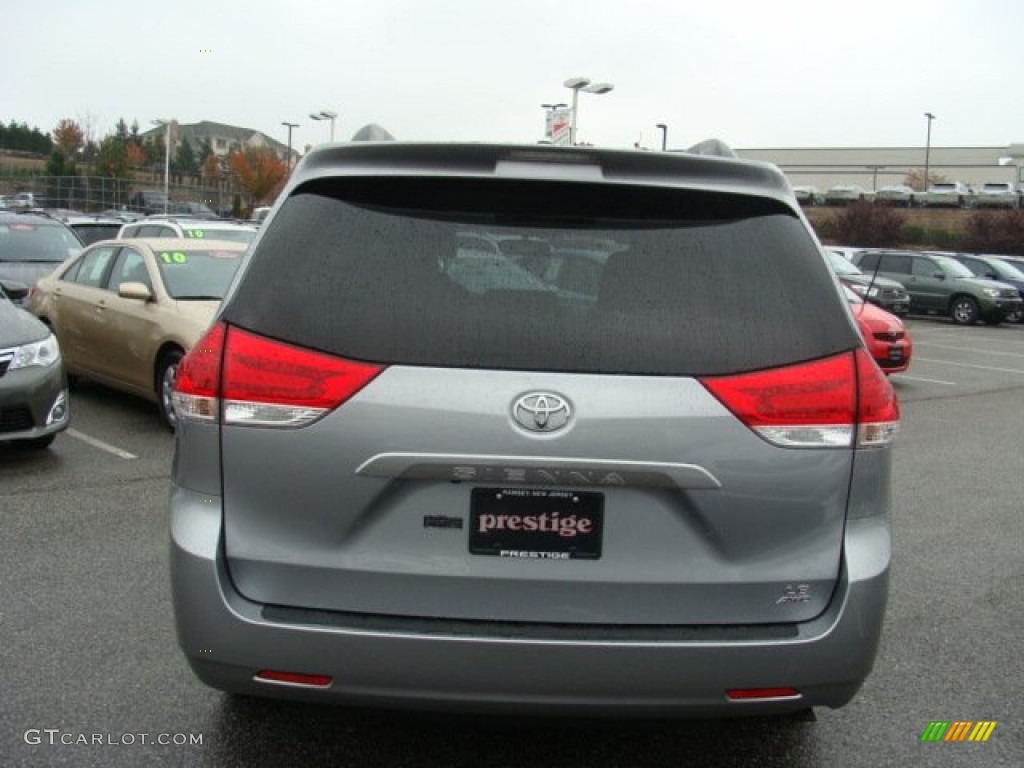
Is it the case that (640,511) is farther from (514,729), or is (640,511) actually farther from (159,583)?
(159,583)

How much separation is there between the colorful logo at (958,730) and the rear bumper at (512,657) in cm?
120

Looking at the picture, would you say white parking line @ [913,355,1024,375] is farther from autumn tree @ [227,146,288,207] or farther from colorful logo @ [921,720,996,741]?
autumn tree @ [227,146,288,207]

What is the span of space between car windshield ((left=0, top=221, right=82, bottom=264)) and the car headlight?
25.4 feet

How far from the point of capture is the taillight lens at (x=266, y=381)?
2.57 metres

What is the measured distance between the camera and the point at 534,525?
8.43 feet

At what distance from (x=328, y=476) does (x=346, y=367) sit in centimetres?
27

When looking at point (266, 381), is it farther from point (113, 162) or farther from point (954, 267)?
point (113, 162)

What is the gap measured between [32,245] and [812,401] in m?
14.4

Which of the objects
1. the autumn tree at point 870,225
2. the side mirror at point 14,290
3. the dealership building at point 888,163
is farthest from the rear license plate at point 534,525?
the dealership building at point 888,163

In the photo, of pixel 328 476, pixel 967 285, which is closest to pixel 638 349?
pixel 328 476

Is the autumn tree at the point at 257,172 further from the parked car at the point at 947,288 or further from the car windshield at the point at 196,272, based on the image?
the car windshield at the point at 196,272

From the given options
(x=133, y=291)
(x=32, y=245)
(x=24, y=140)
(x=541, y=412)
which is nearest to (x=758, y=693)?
(x=541, y=412)

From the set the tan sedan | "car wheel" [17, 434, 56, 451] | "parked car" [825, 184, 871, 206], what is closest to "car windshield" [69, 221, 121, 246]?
the tan sedan

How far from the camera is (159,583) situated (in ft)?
16.0
